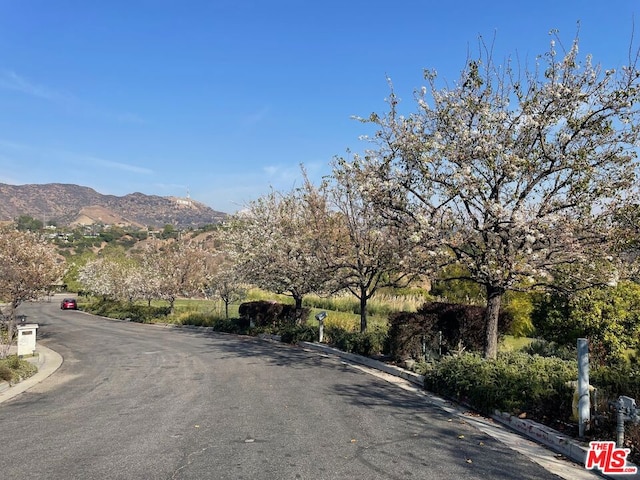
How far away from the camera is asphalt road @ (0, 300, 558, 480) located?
586 centimetres

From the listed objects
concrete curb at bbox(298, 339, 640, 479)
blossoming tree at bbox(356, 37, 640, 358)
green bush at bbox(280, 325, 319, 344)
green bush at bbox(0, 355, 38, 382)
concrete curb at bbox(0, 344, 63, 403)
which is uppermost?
blossoming tree at bbox(356, 37, 640, 358)

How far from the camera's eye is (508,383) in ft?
29.1

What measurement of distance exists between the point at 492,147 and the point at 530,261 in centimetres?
246

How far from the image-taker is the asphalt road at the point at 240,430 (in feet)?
19.2

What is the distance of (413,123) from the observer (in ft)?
37.3

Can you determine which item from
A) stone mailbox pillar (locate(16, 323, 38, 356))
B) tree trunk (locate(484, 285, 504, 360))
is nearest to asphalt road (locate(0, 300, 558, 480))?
tree trunk (locate(484, 285, 504, 360))

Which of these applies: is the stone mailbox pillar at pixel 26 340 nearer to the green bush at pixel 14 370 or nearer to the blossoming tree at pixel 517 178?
the green bush at pixel 14 370

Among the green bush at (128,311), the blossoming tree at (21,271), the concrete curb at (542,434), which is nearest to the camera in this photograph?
the concrete curb at (542,434)

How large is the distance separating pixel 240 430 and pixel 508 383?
4787mm

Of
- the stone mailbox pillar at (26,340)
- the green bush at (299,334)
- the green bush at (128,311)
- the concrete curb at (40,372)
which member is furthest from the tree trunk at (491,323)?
the green bush at (128,311)

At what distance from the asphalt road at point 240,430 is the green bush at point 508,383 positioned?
77 cm

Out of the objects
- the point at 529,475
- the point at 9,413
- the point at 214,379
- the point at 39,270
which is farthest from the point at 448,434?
the point at 39,270

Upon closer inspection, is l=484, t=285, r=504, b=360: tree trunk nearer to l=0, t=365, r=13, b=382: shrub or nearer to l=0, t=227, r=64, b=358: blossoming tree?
l=0, t=365, r=13, b=382: shrub

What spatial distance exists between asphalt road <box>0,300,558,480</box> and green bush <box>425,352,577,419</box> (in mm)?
767
